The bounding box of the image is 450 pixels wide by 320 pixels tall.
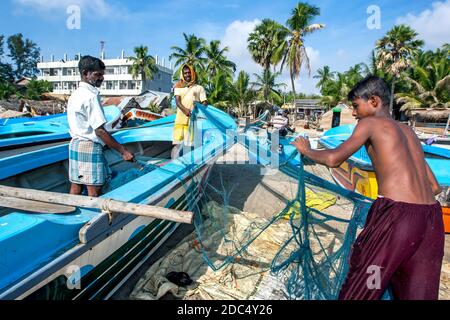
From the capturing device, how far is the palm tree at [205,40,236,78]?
95.3 ft

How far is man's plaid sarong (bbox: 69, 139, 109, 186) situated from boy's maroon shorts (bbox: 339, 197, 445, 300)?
92.4 inches

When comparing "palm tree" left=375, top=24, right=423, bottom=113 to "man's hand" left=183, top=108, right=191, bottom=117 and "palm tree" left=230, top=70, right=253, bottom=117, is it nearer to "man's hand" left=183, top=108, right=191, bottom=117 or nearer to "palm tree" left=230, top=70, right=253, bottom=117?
"palm tree" left=230, top=70, right=253, bottom=117

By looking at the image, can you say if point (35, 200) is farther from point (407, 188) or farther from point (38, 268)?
point (407, 188)

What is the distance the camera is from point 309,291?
2547mm

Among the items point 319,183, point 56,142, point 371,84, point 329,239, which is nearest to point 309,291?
point 319,183

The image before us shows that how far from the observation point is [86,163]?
2736 millimetres

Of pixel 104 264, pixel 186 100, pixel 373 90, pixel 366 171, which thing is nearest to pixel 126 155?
pixel 104 264

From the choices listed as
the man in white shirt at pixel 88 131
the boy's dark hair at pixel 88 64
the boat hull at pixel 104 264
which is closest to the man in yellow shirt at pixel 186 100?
the boat hull at pixel 104 264

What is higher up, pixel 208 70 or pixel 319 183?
pixel 208 70

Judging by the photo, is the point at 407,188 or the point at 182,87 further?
the point at 182,87

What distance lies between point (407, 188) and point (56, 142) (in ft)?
15.6

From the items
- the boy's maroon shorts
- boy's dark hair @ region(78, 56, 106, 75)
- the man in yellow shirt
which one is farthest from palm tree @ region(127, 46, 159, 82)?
the boy's maroon shorts

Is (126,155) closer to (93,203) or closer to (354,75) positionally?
(93,203)

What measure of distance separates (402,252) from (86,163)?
259 centimetres
